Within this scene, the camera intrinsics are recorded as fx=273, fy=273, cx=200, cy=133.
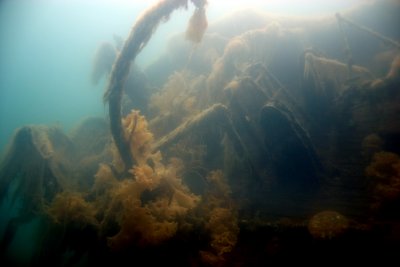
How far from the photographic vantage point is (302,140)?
178 inches

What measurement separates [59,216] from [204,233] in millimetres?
2653

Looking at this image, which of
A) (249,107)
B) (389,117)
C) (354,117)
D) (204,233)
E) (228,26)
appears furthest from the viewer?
(228,26)

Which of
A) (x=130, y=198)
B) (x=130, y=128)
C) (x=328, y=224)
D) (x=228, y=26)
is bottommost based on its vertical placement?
(x=328, y=224)

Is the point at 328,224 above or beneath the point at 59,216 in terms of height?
beneath

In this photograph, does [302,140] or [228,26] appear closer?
[302,140]

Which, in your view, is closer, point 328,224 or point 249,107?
point 328,224

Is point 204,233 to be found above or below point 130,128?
below

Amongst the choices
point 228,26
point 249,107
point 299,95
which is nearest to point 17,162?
point 249,107

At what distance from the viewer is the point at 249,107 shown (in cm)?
592

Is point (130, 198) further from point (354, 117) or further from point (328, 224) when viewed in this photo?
point (354, 117)

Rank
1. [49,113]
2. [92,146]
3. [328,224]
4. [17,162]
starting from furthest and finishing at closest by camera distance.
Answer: [49,113], [92,146], [17,162], [328,224]

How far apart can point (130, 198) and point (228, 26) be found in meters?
10.5

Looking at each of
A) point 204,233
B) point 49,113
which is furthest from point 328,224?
point 49,113

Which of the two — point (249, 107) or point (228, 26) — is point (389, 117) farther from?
point (228, 26)
